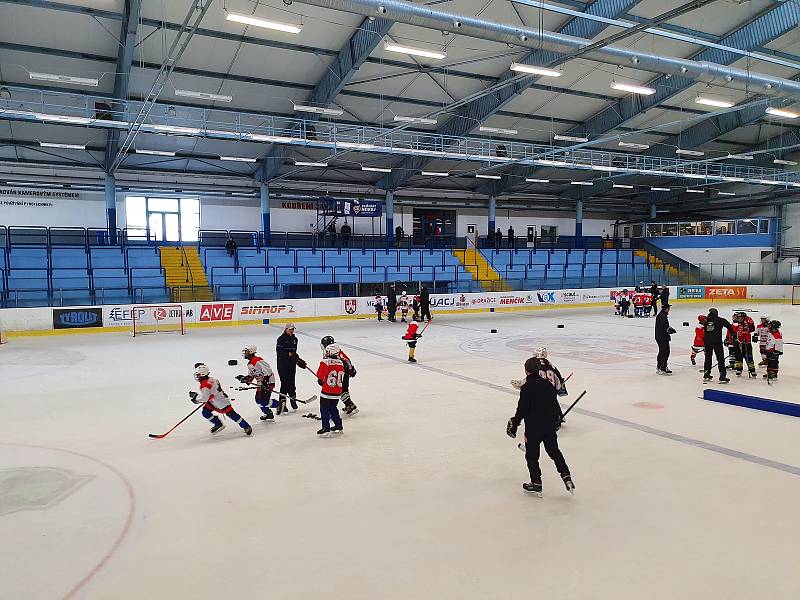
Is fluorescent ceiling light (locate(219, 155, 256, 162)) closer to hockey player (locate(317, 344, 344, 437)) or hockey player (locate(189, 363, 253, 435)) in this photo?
hockey player (locate(189, 363, 253, 435))

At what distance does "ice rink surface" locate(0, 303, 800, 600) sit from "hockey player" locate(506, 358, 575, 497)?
0.26m

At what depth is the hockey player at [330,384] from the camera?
25.0ft

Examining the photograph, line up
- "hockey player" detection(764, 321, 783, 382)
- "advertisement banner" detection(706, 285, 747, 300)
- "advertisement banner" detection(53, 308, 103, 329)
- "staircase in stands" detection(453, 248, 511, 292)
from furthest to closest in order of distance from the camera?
"advertisement banner" detection(706, 285, 747, 300), "staircase in stands" detection(453, 248, 511, 292), "advertisement banner" detection(53, 308, 103, 329), "hockey player" detection(764, 321, 783, 382)

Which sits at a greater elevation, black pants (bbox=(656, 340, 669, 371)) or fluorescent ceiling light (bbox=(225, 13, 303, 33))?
fluorescent ceiling light (bbox=(225, 13, 303, 33))

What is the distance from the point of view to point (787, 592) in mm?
3891

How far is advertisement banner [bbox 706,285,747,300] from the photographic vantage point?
3553 centimetres

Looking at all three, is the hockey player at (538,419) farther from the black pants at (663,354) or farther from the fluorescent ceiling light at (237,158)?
the fluorescent ceiling light at (237,158)

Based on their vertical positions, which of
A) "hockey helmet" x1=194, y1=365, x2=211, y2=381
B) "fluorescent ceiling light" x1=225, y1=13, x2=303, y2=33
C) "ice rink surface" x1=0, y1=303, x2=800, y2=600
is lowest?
"ice rink surface" x1=0, y1=303, x2=800, y2=600

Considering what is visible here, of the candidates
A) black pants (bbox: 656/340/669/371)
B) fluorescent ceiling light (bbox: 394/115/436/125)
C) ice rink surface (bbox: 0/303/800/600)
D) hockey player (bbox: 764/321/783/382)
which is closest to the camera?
ice rink surface (bbox: 0/303/800/600)

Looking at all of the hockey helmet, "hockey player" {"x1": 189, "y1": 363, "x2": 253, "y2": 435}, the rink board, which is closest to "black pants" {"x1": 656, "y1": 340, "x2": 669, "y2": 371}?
the rink board

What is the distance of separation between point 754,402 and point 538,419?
562 centimetres

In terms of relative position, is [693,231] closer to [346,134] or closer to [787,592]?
[346,134]

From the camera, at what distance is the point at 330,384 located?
761 cm

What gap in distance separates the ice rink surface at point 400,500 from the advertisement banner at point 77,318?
408 inches
